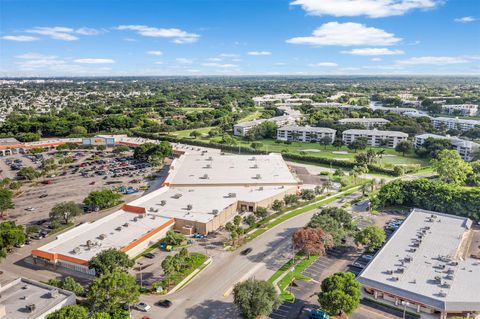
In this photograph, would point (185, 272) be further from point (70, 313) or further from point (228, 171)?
point (228, 171)

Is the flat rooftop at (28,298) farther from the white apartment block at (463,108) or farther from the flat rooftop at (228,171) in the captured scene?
the white apartment block at (463,108)

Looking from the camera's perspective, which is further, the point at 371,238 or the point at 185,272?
the point at 371,238

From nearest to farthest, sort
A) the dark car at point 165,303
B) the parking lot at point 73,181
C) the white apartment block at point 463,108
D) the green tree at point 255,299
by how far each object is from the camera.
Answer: the green tree at point 255,299 → the dark car at point 165,303 → the parking lot at point 73,181 → the white apartment block at point 463,108

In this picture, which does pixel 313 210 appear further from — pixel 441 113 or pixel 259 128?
pixel 441 113

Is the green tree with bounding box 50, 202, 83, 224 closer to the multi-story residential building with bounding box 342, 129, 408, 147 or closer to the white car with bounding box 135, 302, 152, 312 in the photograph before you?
the white car with bounding box 135, 302, 152, 312

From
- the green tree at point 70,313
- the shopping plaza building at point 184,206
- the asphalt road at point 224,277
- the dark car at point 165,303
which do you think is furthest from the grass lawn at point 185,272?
Result: the green tree at point 70,313

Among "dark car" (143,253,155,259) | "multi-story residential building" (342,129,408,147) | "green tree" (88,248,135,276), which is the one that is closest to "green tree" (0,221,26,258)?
"green tree" (88,248,135,276)

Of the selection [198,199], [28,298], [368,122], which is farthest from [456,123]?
[28,298]
